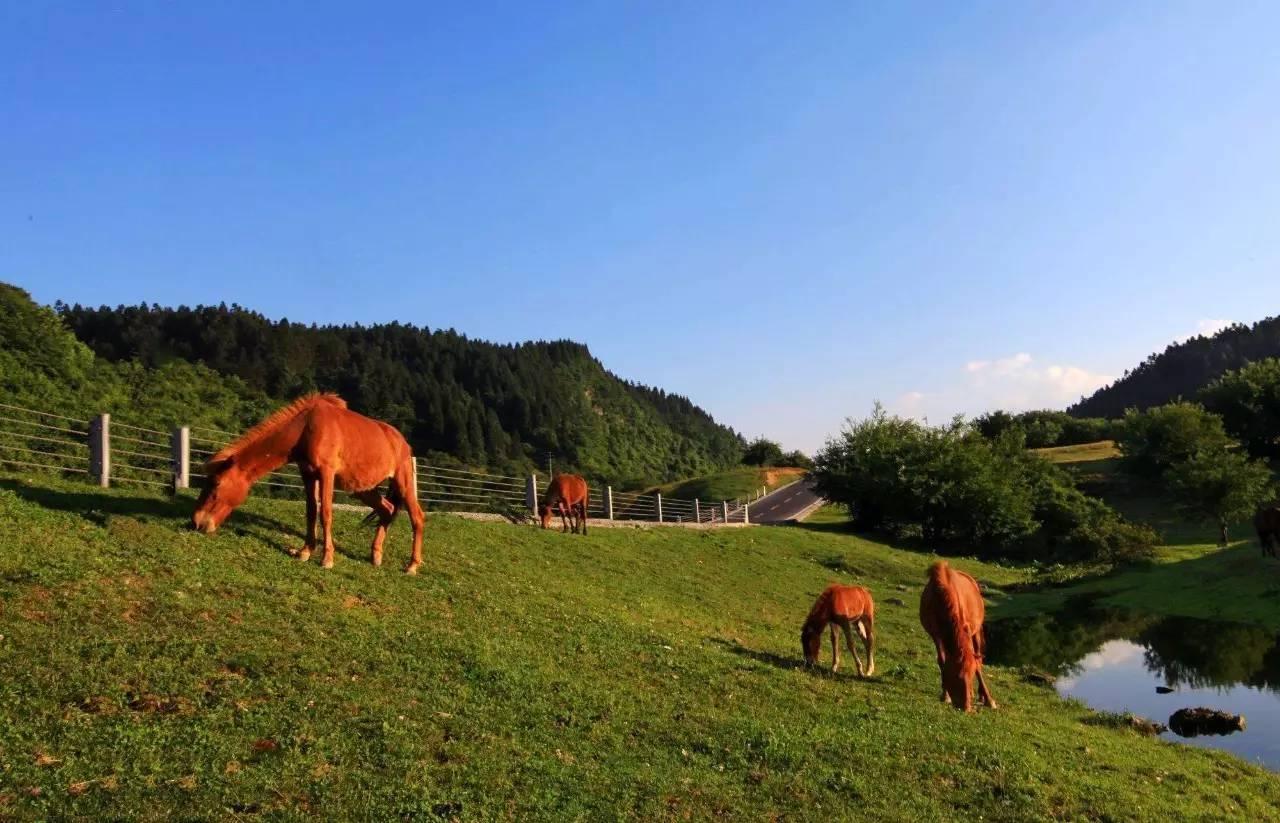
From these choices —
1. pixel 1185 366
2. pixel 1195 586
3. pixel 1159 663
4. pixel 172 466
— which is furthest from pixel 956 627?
pixel 1185 366

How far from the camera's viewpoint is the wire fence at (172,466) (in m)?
14.9

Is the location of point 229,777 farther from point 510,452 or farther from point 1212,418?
point 510,452

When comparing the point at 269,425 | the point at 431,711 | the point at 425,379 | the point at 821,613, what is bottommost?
the point at 821,613

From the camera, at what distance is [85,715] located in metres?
6.11

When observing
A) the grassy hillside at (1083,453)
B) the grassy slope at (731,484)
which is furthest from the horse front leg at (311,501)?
the grassy hillside at (1083,453)

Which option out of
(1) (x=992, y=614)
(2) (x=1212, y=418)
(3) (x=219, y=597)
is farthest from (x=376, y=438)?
(2) (x=1212, y=418)

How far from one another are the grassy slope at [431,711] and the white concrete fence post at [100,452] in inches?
29.4

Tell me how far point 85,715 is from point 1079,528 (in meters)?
48.6

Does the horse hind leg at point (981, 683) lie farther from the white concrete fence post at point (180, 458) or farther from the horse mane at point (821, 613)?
the white concrete fence post at point (180, 458)

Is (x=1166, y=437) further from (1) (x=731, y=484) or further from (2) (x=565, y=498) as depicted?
(2) (x=565, y=498)

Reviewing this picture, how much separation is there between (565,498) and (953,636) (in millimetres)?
14705

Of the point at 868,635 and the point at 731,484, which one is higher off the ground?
the point at 731,484

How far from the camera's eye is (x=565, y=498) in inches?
984

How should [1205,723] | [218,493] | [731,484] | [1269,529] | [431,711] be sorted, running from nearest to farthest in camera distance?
[431,711], [218,493], [1205,723], [1269,529], [731,484]
